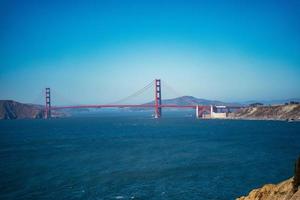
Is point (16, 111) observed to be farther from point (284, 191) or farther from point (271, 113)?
point (284, 191)

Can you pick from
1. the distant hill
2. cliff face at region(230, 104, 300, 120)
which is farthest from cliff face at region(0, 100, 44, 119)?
cliff face at region(230, 104, 300, 120)

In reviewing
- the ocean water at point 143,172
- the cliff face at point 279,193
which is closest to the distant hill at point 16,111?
the ocean water at point 143,172

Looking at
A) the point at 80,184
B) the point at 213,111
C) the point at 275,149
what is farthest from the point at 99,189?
the point at 213,111

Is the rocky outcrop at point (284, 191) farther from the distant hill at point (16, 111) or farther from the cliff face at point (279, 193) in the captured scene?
the distant hill at point (16, 111)

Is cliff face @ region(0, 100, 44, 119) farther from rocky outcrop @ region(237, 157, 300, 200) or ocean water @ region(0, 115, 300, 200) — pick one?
rocky outcrop @ region(237, 157, 300, 200)

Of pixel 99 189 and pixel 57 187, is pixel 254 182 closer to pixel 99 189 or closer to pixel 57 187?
pixel 99 189

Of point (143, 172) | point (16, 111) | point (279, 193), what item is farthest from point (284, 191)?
point (16, 111)
